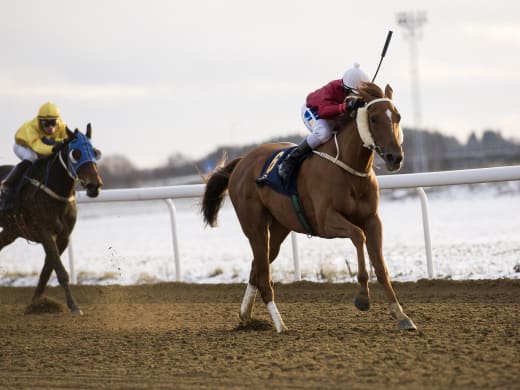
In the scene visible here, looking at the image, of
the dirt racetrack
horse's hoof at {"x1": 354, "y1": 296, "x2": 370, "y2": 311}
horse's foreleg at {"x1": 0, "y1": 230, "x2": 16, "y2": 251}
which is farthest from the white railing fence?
horse's hoof at {"x1": 354, "y1": 296, "x2": 370, "y2": 311}

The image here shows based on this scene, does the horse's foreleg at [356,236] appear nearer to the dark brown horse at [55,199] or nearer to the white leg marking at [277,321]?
the white leg marking at [277,321]

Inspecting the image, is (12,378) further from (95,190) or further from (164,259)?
(164,259)

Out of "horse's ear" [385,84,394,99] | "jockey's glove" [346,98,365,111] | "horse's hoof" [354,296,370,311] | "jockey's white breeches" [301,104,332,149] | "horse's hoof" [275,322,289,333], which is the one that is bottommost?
"horse's hoof" [275,322,289,333]

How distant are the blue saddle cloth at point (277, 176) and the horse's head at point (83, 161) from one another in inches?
86.7

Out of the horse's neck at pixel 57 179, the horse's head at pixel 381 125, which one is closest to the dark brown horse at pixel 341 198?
the horse's head at pixel 381 125

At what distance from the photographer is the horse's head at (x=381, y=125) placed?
225 inches

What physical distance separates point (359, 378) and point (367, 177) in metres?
1.96

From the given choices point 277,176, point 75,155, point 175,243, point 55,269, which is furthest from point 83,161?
point 277,176

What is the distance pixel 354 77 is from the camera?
6312 mm

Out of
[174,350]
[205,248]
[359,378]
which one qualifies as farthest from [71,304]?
[205,248]

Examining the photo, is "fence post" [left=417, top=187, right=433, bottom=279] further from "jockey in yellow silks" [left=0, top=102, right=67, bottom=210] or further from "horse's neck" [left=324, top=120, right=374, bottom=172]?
"jockey in yellow silks" [left=0, top=102, right=67, bottom=210]

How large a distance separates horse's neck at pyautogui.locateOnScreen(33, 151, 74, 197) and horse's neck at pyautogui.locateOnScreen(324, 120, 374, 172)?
3.58m

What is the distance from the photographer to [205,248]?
1480 centimetres

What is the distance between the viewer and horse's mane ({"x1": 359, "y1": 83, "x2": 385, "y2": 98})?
6.04 meters
